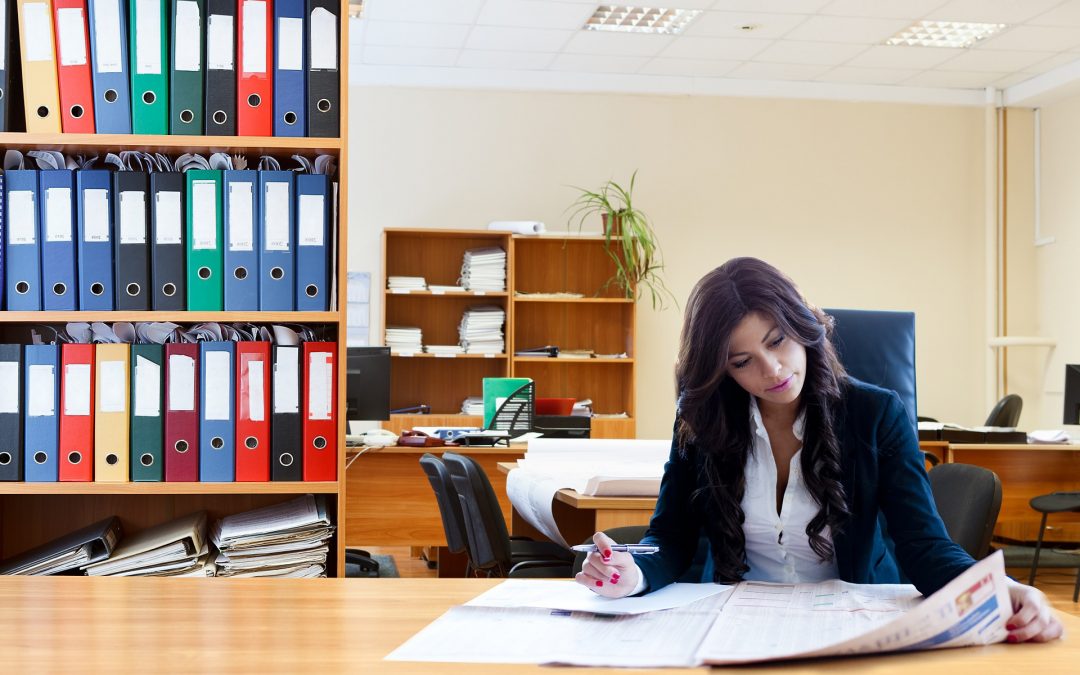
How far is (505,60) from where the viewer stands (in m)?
6.83

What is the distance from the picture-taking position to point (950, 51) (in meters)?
6.54

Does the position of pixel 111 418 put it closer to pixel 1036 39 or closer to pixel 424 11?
pixel 424 11

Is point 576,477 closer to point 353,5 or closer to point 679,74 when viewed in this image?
point 353,5

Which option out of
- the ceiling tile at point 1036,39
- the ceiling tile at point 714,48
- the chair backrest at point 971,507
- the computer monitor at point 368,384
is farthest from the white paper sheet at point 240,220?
the ceiling tile at point 1036,39

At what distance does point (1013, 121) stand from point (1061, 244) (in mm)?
970

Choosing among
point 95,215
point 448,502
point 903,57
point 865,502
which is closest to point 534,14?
point 903,57

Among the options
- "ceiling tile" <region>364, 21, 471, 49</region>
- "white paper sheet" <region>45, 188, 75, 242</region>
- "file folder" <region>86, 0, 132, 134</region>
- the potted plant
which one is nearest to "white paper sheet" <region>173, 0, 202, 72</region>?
"file folder" <region>86, 0, 132, 134</region>

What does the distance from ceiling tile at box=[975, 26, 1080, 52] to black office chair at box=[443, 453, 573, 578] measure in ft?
15.5

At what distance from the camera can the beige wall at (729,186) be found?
6977 millimetres

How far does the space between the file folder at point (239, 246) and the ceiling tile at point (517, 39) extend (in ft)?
14.2

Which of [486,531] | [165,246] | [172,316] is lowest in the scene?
[486,531]

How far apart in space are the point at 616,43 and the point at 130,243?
4824 mm

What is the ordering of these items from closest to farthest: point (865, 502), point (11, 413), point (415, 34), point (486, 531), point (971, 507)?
point (865, 502), point (971, 507), point (11, 413), point (486, 531), point (415, 34)

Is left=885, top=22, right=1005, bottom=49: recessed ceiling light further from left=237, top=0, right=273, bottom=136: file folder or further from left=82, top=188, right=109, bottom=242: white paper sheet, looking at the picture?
left=82, top=188, right=109, bottom=242: white paper sheet
